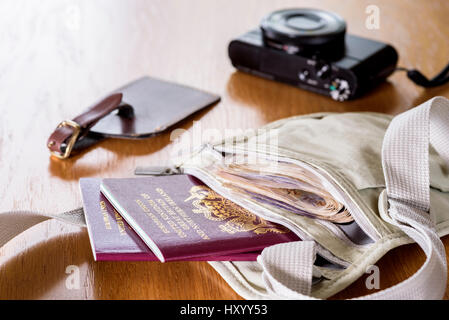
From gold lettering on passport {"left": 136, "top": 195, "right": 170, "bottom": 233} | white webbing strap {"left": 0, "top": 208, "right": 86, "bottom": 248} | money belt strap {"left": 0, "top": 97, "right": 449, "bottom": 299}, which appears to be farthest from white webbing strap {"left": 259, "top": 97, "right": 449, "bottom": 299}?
white webbing strap {"left": 0, "top": 208, "right": 86, "bottom": 248}

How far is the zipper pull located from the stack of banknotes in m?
0.09

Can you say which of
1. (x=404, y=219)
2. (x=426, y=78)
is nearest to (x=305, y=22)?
(x=426, y=78)

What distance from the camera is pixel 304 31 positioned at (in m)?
1.13

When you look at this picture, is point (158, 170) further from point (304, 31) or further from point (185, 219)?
point (304, 31)

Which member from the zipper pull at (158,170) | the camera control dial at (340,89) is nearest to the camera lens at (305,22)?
the camera control dial at (340,89)

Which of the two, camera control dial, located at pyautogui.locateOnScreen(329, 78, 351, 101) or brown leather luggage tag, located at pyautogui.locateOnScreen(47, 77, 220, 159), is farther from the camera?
camera control dial, located at pyautogui.locateOnScreen(329, 78, 351, 101)

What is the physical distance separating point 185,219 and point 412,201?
0.26 m

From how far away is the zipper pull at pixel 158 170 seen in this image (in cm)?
85

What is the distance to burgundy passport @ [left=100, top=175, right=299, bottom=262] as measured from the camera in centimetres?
66

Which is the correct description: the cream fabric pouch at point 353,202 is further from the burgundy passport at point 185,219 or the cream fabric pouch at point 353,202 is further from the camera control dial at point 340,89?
the camera control dial at point 340,89

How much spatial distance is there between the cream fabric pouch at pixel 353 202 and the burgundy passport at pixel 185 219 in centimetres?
2

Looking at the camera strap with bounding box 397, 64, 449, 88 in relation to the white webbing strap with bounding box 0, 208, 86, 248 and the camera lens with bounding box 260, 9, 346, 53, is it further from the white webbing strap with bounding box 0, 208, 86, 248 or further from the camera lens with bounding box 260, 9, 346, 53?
the white webbing strap with bounding box 0, 208, 86, 248
